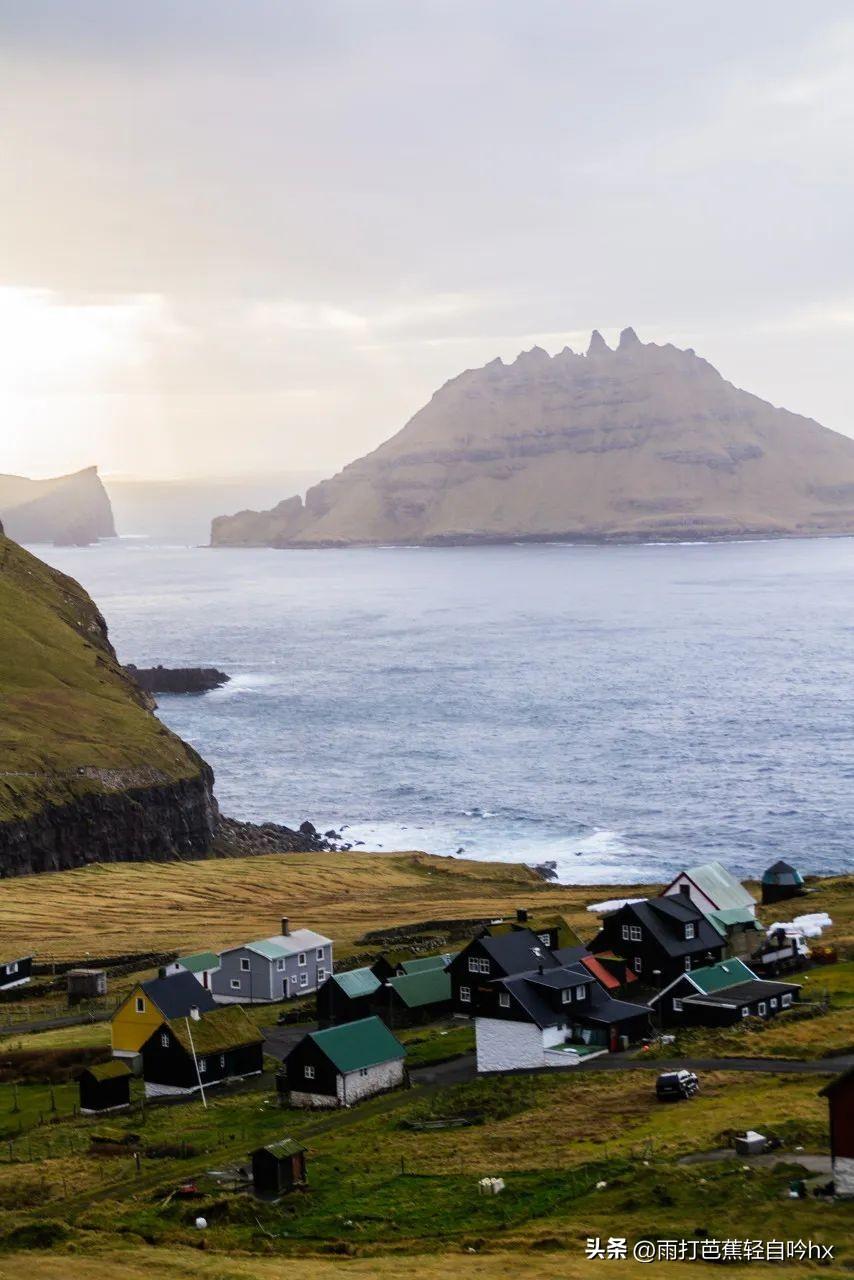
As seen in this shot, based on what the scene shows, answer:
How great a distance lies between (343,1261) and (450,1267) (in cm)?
260

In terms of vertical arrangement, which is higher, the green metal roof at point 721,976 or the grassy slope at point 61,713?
the grassy slope at point 61,713

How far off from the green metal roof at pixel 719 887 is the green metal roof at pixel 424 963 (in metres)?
11.0

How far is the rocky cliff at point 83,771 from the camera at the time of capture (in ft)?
340

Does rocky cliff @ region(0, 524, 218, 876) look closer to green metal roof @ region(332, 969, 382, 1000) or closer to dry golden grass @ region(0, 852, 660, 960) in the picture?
dry golden grass @ region(0, 852, 660, 960)

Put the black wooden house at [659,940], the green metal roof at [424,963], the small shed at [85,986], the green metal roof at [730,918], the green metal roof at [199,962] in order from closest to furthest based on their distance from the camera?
the black wooden house at [659,940]
the green metal roof at [424,963]
the green metal roof at [730,918]
the green metal roof at [199,962]
the small shed at [85,986]

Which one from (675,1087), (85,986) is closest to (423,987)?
(85,986)

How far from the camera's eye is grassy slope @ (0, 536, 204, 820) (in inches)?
4279

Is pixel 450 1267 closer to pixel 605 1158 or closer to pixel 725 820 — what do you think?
pixel 605 1158

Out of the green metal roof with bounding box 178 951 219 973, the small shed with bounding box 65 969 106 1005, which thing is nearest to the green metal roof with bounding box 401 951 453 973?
the green metal roof with bounding box 178 951 219 973

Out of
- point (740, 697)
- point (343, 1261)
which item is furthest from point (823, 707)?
point (343, 1261)

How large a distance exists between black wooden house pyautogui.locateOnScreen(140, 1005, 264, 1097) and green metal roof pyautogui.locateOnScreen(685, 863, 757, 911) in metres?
21.6

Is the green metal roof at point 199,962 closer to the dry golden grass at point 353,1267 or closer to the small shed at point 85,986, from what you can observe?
the small shed at point 85,986

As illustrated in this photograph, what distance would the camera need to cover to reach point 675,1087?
137 feet

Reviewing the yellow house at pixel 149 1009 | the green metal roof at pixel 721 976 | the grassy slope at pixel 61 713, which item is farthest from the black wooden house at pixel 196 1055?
the grassy slope at pixel 61 713
